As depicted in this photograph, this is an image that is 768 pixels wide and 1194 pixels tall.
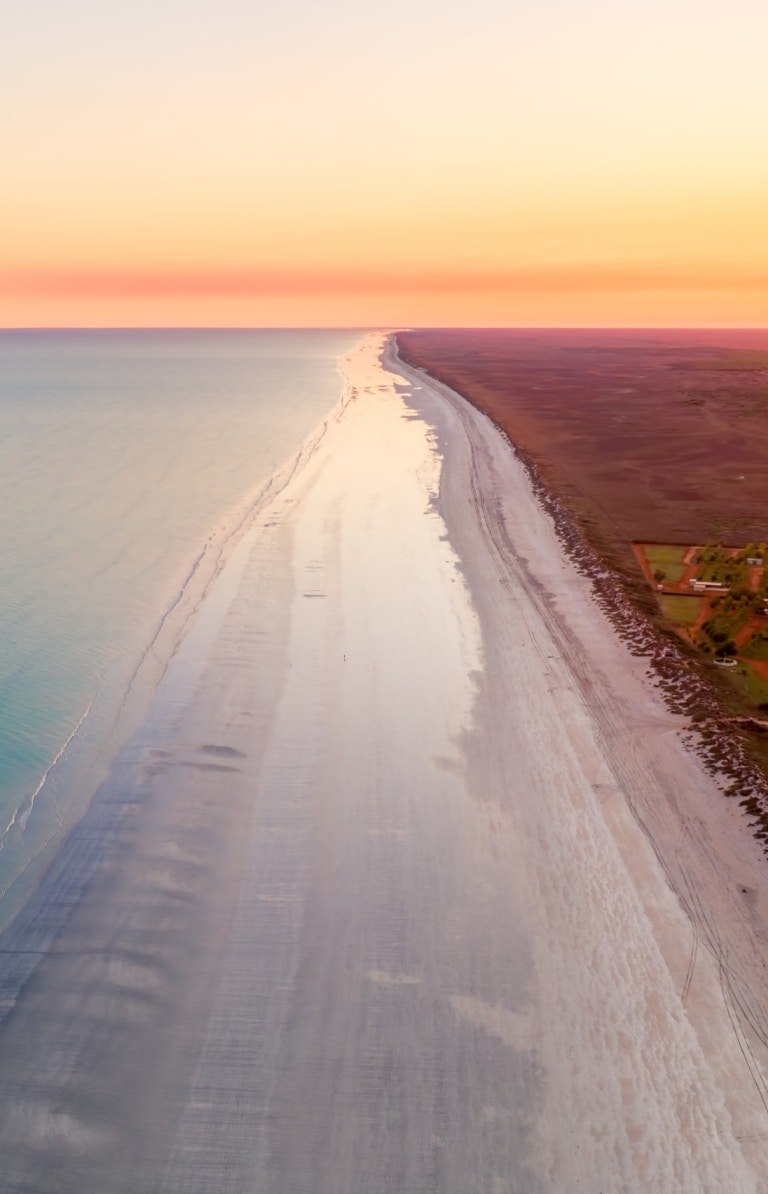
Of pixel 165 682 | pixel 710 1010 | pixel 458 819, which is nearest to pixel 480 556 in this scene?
pixel 165 682

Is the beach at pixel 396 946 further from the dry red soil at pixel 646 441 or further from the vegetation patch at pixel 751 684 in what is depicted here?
the dry red soil at pixel 646 441

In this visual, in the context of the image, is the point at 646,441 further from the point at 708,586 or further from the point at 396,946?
the point at 396,946

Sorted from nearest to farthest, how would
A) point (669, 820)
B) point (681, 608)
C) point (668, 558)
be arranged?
point (669, 820) < point (681, 608) < point (668, 558)

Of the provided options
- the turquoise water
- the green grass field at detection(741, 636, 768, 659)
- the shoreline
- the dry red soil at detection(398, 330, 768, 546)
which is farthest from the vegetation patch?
the turquoise water

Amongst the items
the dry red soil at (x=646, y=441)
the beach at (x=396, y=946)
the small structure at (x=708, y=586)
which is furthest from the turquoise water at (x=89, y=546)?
the small structure at (x=708, y=586)

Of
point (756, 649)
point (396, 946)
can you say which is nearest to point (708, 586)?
point (756, 649)

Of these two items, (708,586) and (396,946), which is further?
(708,586)
